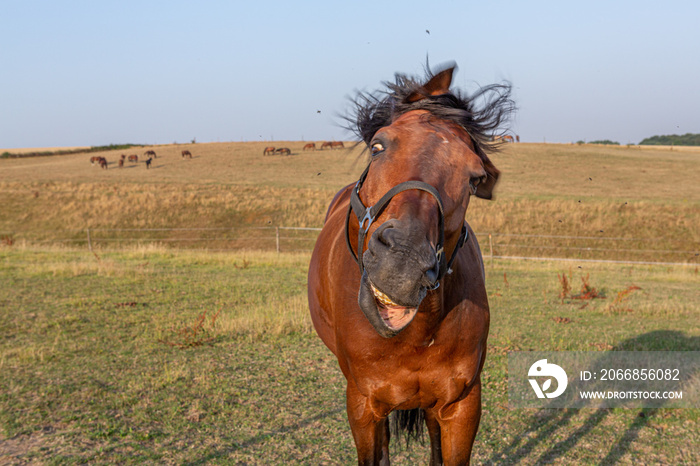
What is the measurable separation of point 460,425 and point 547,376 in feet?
12.4

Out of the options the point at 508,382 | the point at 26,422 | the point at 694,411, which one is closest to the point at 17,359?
the point at 26,422

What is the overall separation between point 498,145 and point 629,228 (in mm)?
25323

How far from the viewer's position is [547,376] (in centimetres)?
592

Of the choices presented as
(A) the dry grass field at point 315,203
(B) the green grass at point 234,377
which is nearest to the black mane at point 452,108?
(B) the green grass at point 234,377

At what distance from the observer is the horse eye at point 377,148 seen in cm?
215

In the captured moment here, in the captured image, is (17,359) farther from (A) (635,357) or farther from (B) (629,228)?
(B) (629,228)

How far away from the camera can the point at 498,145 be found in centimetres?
254

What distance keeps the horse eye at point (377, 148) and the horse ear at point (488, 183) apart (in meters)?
0.56

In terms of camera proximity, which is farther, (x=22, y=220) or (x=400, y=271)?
(x=22, y=220)

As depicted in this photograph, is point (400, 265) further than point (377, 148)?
No

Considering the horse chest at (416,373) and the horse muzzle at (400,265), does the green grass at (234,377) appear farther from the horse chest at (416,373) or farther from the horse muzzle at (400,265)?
the horse muzzle at (400,265)

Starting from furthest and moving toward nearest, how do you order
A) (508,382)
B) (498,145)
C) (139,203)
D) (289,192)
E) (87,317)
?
(289,192) → (139,203) → (87,317) → (508,382) → (498,145)

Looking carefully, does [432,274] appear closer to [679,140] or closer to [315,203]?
[315,203]

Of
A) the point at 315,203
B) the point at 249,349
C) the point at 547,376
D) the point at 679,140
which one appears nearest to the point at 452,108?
the point at 547,376
